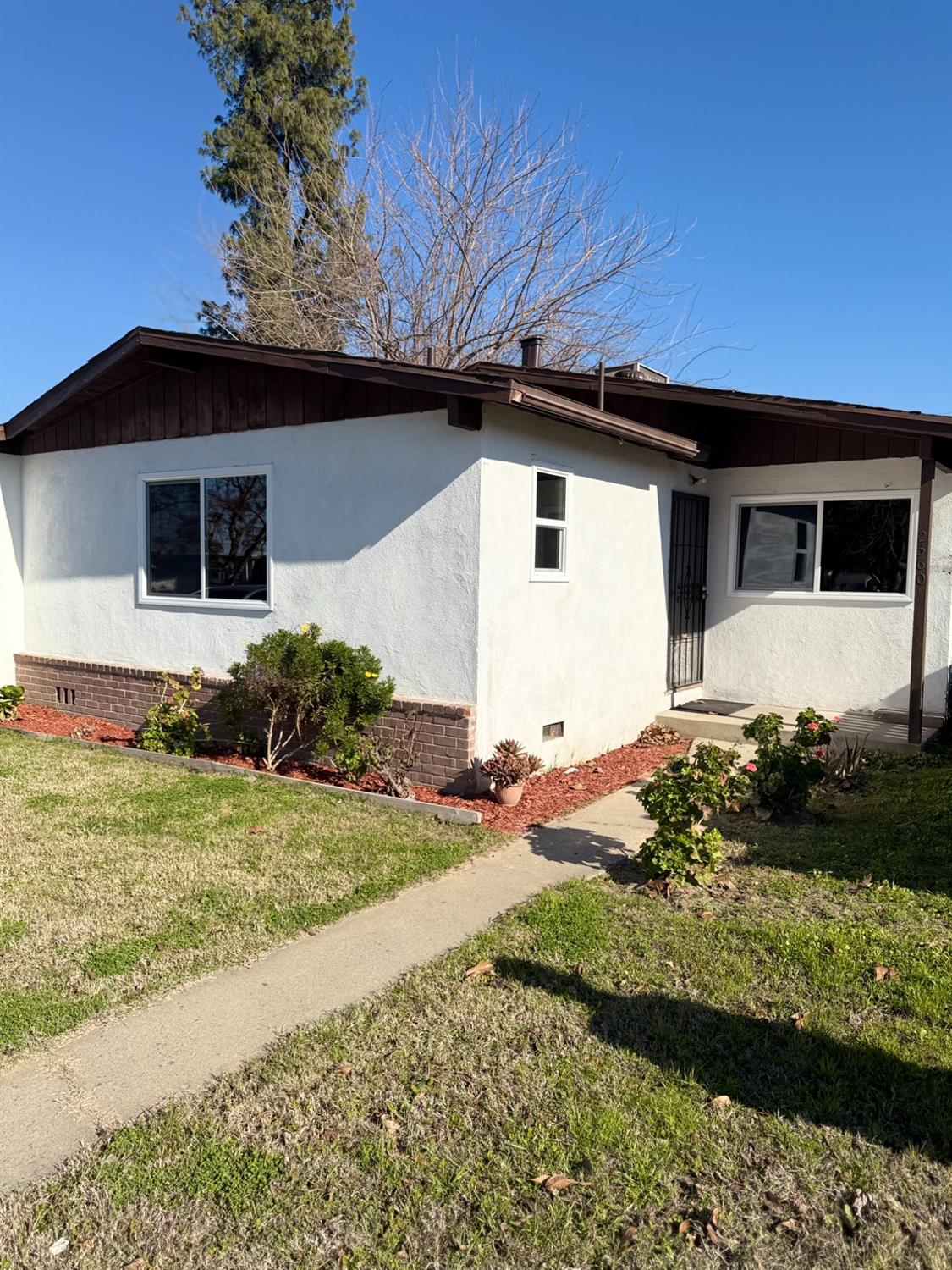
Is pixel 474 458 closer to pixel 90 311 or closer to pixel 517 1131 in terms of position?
pixel 517 1131

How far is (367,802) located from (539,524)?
280cm

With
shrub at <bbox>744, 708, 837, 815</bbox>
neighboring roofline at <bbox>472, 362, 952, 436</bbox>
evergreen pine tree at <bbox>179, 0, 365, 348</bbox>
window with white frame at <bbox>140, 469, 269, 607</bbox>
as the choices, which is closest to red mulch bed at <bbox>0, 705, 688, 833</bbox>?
shrub at <bbox>744, 708, 837, 815</bbox>

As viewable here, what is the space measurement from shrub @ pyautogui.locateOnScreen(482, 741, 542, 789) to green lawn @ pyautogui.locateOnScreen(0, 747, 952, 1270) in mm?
2394

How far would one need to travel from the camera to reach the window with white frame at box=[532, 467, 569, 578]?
7711 mm

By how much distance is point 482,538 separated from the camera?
695 centimetres

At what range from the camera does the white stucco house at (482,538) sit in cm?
723

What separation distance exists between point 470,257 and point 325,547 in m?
13.1

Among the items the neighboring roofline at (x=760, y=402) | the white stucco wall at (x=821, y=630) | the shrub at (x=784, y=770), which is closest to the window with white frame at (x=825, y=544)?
the white stucco wall at (x=821, y=630)

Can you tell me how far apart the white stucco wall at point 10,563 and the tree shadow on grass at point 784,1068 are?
919cm

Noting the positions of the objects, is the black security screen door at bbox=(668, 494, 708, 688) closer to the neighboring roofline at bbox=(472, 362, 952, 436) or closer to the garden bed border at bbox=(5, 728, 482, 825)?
the neighboring roofline at bbox=(472, 362, 952, 436)

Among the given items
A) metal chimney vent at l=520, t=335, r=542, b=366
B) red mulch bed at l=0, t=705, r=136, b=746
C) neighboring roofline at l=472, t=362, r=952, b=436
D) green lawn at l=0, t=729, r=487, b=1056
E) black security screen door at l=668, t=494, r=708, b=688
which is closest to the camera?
green lawn at l=0, t=729, r=487, b=1056

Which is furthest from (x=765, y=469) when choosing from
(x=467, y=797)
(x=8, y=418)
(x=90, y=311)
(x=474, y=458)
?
(x=90, y=311)

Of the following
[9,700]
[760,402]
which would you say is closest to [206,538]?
[9,700]

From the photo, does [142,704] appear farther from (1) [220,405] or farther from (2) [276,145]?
(2) [276,145]
